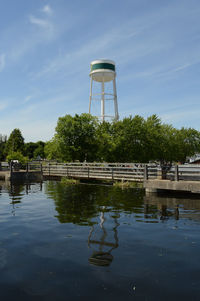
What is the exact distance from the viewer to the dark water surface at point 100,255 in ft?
16.7

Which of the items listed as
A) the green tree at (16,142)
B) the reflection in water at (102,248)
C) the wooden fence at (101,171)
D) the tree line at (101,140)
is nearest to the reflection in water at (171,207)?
the reflection in water at (102,248)

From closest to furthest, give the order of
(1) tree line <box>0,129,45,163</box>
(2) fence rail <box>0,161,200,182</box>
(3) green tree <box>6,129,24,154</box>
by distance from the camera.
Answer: (2) fence rail <box>0,161,200,182</box>
(1) tree line <box>0,129,45,163</box>
(3) green tree <box>6,129,24,154</box>

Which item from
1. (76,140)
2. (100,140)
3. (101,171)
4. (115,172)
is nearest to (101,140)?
(100,140)

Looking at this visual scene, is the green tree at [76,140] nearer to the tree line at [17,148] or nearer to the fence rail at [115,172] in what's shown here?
the fence rail at [115,172]

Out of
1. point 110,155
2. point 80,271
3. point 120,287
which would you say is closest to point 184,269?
point 120,287

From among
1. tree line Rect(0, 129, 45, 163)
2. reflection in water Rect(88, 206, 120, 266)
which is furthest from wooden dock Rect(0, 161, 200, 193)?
tree line Rect(0, 129, 45, 163)

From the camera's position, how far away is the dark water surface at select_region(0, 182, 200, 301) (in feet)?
16.7

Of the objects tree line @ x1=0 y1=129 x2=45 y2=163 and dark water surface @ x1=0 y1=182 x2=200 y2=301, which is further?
tree line @ x1=0 y1=129 x2=45 y2=163

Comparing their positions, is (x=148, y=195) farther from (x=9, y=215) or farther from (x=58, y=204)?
(x=9, y=215)

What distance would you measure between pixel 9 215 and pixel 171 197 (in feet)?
32.7

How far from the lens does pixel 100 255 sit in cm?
682

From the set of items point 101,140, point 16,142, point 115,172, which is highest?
point 16,142

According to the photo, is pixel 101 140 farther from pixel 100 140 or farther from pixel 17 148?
pixel 17 148

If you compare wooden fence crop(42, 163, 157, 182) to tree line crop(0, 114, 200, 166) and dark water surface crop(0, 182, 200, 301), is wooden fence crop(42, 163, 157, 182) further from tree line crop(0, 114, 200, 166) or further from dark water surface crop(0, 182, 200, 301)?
dark water surface crop(0, 182, 200, 301)
